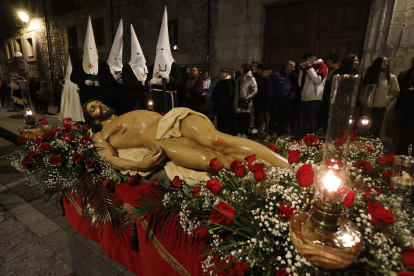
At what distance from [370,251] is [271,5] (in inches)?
297

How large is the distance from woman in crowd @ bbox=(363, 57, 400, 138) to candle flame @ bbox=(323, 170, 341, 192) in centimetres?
417

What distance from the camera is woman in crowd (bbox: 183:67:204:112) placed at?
20.7 feet

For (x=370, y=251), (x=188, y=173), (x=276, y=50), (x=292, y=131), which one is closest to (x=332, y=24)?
(x=276, y=50)

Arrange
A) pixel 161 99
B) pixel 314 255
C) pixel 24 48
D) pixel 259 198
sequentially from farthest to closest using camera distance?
pixel 24 48 < pixel 161 99 < pixel 259 198 < pixel 314 255

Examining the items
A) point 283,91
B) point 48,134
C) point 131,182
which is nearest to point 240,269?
point 131,182

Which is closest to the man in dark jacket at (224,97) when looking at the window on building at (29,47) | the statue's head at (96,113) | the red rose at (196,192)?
the statue's head at (96,113)

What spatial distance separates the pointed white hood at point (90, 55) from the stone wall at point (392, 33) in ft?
22.4

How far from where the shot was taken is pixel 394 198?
1.38m

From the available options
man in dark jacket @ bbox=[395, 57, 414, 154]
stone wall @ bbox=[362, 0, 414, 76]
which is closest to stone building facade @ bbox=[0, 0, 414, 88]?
stone wall @ bbox=[362, 0, 414, 76]

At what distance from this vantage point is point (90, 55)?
687 cm

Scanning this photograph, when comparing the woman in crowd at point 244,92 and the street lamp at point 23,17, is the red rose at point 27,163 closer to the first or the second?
the woman in crowd at point 244,92

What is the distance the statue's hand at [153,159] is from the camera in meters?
2.31

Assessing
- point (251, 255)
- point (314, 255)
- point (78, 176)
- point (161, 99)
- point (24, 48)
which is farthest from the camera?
point (24, 48)

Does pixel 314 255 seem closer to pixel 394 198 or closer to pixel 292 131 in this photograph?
pixel 394 198
